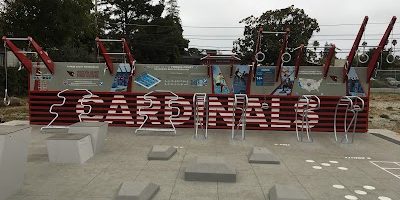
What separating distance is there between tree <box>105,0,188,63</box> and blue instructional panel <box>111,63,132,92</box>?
1711 inches

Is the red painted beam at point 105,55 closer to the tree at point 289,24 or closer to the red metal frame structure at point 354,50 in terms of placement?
the red metal frame structure at point 354,50

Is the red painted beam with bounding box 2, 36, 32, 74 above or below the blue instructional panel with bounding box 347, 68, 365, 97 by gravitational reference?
above

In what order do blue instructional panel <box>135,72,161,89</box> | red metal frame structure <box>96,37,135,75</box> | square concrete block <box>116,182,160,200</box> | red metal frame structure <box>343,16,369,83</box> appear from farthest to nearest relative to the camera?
blue instructional panel <box>135,72,161,89</box>, red metal frame structure <box>96,37,135,75</box>, red metal frame structure <box>343,16,369,83</box>, square concrete block <box>116,182,160,200</box>

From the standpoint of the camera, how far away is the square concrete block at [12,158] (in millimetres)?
4305

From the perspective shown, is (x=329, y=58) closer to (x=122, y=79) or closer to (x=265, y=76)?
(x=265, y=76)

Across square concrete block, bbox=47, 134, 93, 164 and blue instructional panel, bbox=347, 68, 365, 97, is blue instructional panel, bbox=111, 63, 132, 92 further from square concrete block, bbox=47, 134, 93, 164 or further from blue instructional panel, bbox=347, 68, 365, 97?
blue instructional panel, bbox=347, 68, 365, 97

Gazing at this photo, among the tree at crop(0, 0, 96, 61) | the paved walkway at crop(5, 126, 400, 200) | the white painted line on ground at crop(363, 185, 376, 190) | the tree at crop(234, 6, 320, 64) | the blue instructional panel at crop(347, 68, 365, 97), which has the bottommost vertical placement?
the white painted line on ground at crop(363, 185, 376, 190)

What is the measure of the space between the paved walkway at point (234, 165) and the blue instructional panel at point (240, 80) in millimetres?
1991

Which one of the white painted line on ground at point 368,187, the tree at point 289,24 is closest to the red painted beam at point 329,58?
the white painted line on ground at point 368,187

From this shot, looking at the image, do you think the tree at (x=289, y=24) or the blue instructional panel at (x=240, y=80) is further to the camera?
the tree at (x=289, y=24)

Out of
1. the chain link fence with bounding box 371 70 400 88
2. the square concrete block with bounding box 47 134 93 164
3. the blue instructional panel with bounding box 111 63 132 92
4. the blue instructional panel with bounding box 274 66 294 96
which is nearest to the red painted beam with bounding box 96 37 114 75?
the blue instructional panel with bounding box 111 63 132 92

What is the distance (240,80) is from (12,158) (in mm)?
7309

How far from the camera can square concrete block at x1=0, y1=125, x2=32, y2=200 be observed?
169 inches

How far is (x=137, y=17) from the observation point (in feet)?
181
